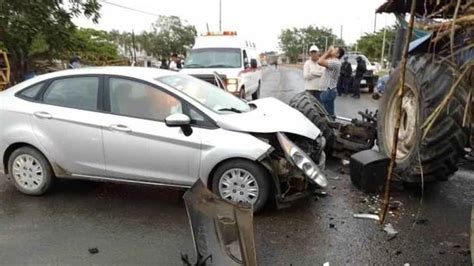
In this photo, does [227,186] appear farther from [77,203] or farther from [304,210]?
[77,203]

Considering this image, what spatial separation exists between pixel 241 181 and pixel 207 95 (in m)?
1.22

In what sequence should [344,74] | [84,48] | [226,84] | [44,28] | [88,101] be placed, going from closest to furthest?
[88,101] < [226,84] < [44,28] < [84,48] < [344,74]

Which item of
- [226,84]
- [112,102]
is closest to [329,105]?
[226,84]

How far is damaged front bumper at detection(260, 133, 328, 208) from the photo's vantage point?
4637 millimetres

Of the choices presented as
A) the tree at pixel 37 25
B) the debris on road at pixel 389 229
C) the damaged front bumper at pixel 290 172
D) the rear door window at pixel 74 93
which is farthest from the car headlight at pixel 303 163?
the tree at pixel 37 25

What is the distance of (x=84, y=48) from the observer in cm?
1639

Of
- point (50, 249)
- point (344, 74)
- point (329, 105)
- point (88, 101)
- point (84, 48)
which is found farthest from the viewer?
point (344, 74)

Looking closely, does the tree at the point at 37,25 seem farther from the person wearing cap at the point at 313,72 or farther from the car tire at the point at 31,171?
the car tire at the point at 31,171

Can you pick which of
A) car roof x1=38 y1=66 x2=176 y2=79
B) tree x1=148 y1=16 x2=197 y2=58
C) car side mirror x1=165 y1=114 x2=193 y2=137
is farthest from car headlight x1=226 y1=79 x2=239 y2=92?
tree x1=148 y1=16 x2=197 y2=58

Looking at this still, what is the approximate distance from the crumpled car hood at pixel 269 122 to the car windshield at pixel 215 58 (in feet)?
25.5

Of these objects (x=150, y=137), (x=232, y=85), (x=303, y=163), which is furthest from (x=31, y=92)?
(x=232, y=85)

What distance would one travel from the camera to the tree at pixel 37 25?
1334 centimetres

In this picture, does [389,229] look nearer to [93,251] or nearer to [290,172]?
[290,172]

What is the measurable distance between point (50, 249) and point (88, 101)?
1765 mm
